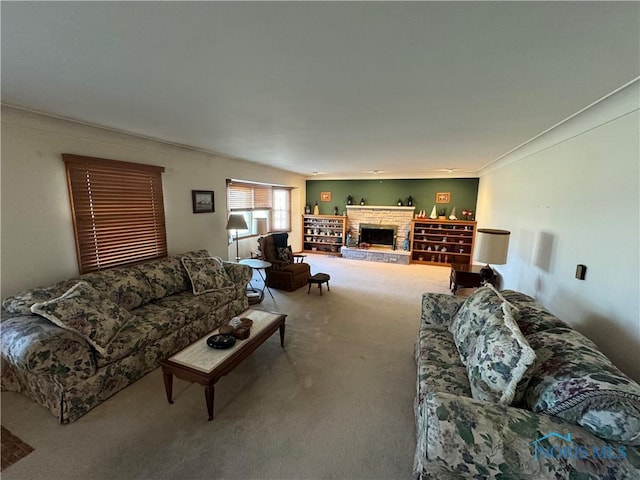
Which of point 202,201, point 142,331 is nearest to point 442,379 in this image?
point 142,331

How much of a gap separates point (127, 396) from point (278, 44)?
2.72 m

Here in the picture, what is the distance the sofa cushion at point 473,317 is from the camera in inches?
71.5

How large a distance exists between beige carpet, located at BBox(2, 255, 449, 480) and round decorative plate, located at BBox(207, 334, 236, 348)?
408 millimetres

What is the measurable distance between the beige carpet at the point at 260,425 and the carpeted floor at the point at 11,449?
34 millimetres

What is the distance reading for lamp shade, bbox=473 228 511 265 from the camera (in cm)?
274

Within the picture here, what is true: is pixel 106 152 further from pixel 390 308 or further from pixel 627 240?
pixel 627 240

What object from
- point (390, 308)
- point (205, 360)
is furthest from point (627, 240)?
point (205, 360)

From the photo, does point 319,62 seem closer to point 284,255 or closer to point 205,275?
point 205,275

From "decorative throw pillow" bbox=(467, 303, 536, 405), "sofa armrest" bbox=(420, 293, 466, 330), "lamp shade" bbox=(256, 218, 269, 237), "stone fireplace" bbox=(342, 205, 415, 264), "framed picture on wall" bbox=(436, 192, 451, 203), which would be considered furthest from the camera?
"stone fireplace" bbox=(342, 205, 415, 264)

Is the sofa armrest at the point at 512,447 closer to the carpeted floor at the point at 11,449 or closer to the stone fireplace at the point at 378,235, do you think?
the carpeted floor at the point at 11,449

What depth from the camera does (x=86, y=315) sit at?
206 cm

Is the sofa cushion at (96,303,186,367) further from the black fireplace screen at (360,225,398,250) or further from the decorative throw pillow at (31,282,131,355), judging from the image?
A: the black fireplace screen at (360,225,398,250)

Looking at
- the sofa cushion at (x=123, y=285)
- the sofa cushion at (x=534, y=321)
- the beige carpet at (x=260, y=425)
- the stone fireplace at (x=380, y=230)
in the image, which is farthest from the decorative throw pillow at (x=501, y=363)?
the stone fireplace at (x=380, y=230)

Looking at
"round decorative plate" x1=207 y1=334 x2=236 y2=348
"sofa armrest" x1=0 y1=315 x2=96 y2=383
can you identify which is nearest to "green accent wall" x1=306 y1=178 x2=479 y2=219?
"round decorative plate" x1=207 y1=334 x2=236 y2=348
